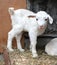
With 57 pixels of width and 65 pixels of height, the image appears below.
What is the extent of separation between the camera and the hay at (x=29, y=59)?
3.22 m

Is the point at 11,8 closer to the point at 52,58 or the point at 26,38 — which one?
the point at 26,38

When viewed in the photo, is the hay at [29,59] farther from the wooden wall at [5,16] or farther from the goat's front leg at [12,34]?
the wooden wall at [5,16]

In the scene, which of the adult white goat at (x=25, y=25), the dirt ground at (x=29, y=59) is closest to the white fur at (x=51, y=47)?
the dirt ground at (x=29, y=59)

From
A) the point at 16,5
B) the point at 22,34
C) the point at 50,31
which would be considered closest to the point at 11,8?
the point at 16,5

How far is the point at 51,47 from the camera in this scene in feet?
11.4

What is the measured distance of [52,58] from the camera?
3340 millimetres

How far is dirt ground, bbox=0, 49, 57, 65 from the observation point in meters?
3.22

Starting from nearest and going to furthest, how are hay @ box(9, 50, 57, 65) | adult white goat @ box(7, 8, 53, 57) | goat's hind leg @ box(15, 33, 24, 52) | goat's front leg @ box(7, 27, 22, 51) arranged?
hay @ box(9, 50, 57, 65), adult white goat @ box(7, 8, 53, 57), goat's front leg @ box(7, 27, 22, 51), goat's hind leg @ box(15, 33, 24, 52)

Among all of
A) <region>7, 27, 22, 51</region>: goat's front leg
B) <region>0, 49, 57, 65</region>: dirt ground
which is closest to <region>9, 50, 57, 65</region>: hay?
<region>0, 49, 57, 65</region>: dirt ground

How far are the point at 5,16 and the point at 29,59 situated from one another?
729 mm

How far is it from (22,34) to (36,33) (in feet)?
1.08

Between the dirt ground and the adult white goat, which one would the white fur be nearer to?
the dirt ground

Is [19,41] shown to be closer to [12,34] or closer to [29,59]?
[12,34]

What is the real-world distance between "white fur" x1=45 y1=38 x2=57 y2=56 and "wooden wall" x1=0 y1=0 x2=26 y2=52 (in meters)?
0.51
